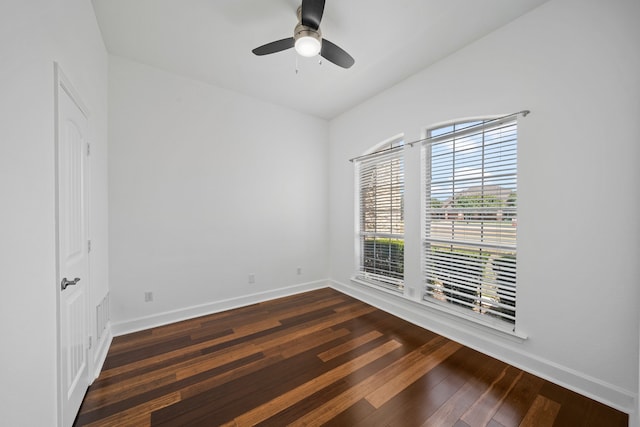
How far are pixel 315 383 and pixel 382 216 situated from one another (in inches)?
91.8

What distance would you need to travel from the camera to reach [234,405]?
174cm

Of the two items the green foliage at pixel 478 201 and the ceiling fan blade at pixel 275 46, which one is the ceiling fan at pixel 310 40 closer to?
the ceiling fan blade at pixel 275 46

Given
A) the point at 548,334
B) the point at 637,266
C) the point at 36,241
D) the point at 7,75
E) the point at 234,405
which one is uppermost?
the point at 7,75

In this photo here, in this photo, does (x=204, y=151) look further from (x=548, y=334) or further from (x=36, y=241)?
(x=548, y=334)

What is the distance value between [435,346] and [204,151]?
3566 mm

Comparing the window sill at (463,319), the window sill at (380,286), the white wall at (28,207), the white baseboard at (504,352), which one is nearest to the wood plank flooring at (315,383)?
the white baseboard at (504,352)

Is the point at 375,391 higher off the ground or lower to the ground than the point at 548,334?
lower

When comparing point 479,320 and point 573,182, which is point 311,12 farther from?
point 479,320

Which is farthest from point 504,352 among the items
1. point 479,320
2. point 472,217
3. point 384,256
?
point 384,256

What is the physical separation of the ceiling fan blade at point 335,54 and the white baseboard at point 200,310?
125 inches

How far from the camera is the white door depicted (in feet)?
4.46

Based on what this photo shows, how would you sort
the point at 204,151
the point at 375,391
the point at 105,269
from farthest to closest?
the point at 204,151
the point at 105,269
the point at 375,391

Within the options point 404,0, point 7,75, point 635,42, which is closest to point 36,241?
point 7,75

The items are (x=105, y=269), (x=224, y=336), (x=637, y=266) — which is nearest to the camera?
(x=637, y=266)
